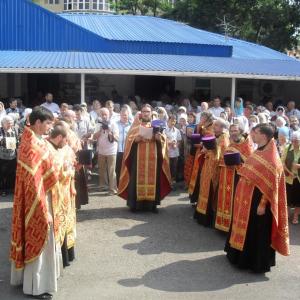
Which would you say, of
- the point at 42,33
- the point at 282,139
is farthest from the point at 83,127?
the point at 42,33

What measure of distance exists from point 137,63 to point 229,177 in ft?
28.1

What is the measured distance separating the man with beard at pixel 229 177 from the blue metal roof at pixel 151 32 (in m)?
11.3

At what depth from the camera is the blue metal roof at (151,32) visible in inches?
734

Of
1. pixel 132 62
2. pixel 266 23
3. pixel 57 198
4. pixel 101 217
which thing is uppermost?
pixel 266 23

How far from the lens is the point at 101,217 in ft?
27.0

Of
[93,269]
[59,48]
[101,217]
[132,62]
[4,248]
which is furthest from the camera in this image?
[59,48]

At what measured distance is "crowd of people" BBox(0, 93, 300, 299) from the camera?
5.09 metres

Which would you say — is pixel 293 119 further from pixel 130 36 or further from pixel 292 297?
pixel 130 36

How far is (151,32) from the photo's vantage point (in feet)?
65.8

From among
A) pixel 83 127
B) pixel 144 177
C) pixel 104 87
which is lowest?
pixel 144 177

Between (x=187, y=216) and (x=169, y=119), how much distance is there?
2764mm

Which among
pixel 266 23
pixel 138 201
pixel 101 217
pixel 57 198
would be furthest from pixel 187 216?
pixel 266 23

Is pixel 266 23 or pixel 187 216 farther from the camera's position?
pixel 266 23

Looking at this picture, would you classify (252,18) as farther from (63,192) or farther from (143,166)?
(63,192)
